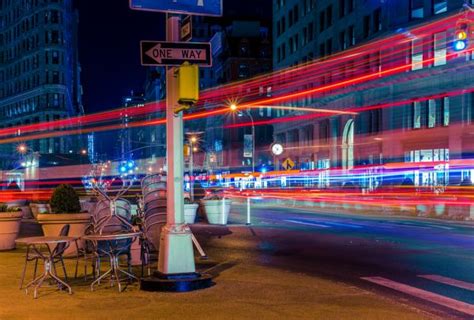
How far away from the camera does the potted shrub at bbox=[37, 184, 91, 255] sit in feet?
41.2

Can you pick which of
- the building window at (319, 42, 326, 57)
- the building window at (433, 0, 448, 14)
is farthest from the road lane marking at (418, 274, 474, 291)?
the building window at (319, 42, 326, 57)

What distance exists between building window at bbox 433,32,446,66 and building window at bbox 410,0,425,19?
2854mm

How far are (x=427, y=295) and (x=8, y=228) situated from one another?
926cm

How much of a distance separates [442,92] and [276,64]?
1364 inches

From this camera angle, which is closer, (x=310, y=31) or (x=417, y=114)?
(x=417, y=114)

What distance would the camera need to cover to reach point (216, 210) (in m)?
21.8

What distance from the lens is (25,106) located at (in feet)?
425

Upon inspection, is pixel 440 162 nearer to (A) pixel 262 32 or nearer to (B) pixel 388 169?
(B) pixel 388 169

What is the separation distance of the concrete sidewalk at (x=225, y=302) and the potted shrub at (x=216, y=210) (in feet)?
36.6

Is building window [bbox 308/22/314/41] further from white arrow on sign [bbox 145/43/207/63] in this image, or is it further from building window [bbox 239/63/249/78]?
white arrow on sign [bbox 145/43/207/63]

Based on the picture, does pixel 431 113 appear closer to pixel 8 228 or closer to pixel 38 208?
pixel 38 208

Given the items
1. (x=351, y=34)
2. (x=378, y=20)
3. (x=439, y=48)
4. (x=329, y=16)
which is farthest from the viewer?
(x=329, y=16)

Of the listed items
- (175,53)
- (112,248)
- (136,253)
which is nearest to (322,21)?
(136,253)

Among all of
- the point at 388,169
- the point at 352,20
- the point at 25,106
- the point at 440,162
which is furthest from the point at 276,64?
the point at 25,106
